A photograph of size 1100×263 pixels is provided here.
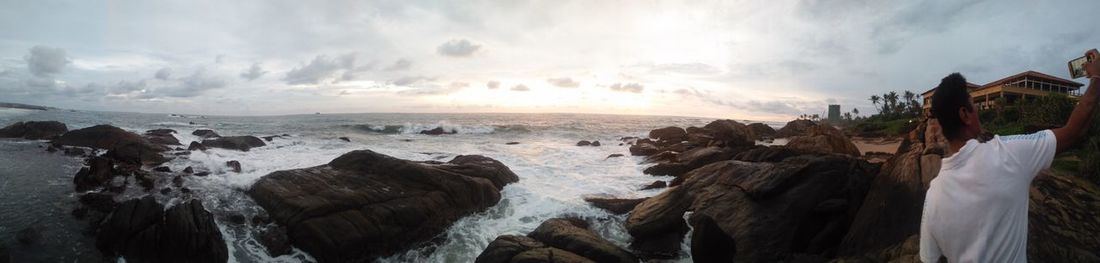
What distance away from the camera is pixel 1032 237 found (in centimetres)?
503

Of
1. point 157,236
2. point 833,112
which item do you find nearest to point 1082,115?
point 157,236

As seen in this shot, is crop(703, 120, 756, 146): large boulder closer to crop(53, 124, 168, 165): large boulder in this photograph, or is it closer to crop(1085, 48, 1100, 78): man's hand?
crop(53, 124, 168, 165): large boulder

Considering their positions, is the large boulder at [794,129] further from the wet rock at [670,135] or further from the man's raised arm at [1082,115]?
the man's raised arm at [1082,115]

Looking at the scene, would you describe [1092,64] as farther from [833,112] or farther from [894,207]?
[833,112]

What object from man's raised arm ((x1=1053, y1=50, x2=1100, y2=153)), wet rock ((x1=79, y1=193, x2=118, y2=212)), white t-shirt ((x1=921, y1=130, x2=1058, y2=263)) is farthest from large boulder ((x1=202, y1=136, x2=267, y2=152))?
man's raised arm ((x1=1053, y1=50, x2=1100, y2=153))

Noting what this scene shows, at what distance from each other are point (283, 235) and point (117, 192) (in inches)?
224

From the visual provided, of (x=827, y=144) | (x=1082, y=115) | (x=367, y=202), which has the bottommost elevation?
(x=367, y=202)

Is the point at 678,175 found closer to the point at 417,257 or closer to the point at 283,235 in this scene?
the point at 417,257

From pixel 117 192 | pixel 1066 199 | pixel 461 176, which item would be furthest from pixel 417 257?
pixel 1066 199

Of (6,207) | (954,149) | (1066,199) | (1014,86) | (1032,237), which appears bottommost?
(6,207)

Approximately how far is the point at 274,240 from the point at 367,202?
6.58 feet

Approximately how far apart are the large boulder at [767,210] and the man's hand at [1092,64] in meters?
6.39

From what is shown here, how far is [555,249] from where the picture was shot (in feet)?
27.5

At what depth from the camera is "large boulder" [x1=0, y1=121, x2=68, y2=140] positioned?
78.8 ft
